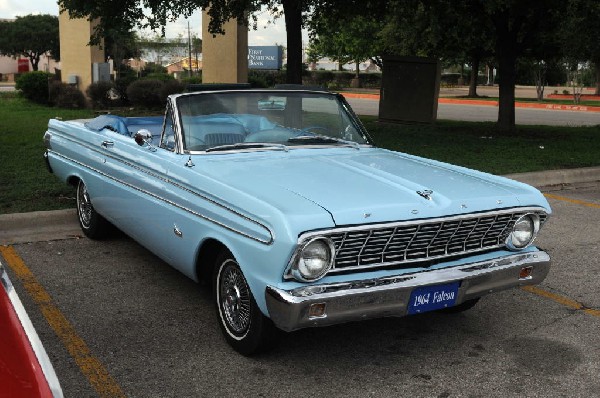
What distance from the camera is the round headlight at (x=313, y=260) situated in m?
3.72

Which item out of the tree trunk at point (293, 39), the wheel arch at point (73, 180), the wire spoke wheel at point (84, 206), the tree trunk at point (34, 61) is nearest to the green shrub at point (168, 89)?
the tree trunk at point (293, 39)

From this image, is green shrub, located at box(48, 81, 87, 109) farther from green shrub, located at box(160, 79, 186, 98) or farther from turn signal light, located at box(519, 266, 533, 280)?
turn signal light, located at box(519, 266, 533, 280)

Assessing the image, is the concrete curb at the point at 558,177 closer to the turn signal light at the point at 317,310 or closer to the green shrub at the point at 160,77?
the turn signal light at the point at 317,310

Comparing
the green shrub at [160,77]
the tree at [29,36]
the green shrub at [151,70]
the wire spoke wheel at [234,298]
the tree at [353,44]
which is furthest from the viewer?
the tree at [29,36]

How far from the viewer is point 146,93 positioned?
22.6 metres

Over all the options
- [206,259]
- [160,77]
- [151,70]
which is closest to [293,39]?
[206,259]

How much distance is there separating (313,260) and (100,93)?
20.0 metres

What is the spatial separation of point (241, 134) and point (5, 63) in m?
88.3

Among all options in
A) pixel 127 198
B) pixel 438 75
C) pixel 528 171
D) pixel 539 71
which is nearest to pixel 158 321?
pixel 127 198

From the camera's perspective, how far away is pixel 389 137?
15.4m

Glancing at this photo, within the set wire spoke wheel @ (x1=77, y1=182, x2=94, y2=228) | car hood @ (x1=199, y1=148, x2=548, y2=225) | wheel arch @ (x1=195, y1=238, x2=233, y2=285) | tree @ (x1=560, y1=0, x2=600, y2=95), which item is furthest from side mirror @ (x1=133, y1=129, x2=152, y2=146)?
tree @ (x1=560, y1=0, x2=600, y2=95)

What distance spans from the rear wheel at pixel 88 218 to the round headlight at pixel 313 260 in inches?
132

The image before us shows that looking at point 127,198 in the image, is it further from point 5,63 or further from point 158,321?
point 5,63

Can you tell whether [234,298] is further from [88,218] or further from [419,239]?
[88,218]
